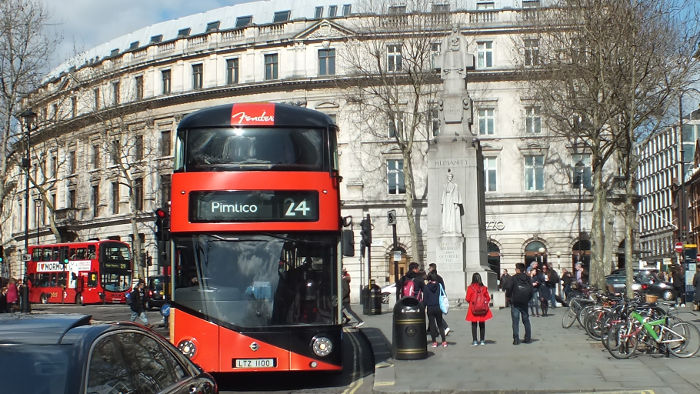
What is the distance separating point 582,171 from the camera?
176 feet

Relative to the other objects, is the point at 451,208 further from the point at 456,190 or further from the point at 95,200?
the point at 95,200

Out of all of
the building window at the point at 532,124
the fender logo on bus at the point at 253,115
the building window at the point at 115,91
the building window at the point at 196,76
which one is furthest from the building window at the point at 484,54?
the fender logo on bus at the point at 253,115

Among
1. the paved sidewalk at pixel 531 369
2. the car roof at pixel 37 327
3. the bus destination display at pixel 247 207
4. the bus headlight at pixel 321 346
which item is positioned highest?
the bus destination display at pixel 247 207

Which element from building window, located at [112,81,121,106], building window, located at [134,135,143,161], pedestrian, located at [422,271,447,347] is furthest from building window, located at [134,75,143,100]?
pedestrian, located at [422,271,447,347]

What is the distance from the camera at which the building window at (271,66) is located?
57.7 meters

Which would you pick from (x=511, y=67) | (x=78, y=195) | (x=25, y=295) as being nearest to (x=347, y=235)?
(x=25, y=295)

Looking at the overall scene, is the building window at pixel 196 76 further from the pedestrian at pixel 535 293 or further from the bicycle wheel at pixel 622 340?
the bicycle wheel at pixel 622 340

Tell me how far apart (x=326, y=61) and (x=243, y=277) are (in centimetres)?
4588

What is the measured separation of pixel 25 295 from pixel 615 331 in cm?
2474

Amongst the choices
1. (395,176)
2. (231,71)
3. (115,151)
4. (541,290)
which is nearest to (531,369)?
(541,290)

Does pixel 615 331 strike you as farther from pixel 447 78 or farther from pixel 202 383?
pixel 447 78

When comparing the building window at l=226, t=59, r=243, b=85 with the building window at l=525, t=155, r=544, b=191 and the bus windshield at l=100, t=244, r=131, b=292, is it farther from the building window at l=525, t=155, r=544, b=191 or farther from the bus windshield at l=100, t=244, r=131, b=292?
the building window at l=525, t=155, r=544, b=191

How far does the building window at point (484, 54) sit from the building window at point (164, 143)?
22214 mm

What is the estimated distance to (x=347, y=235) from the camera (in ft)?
41.6
